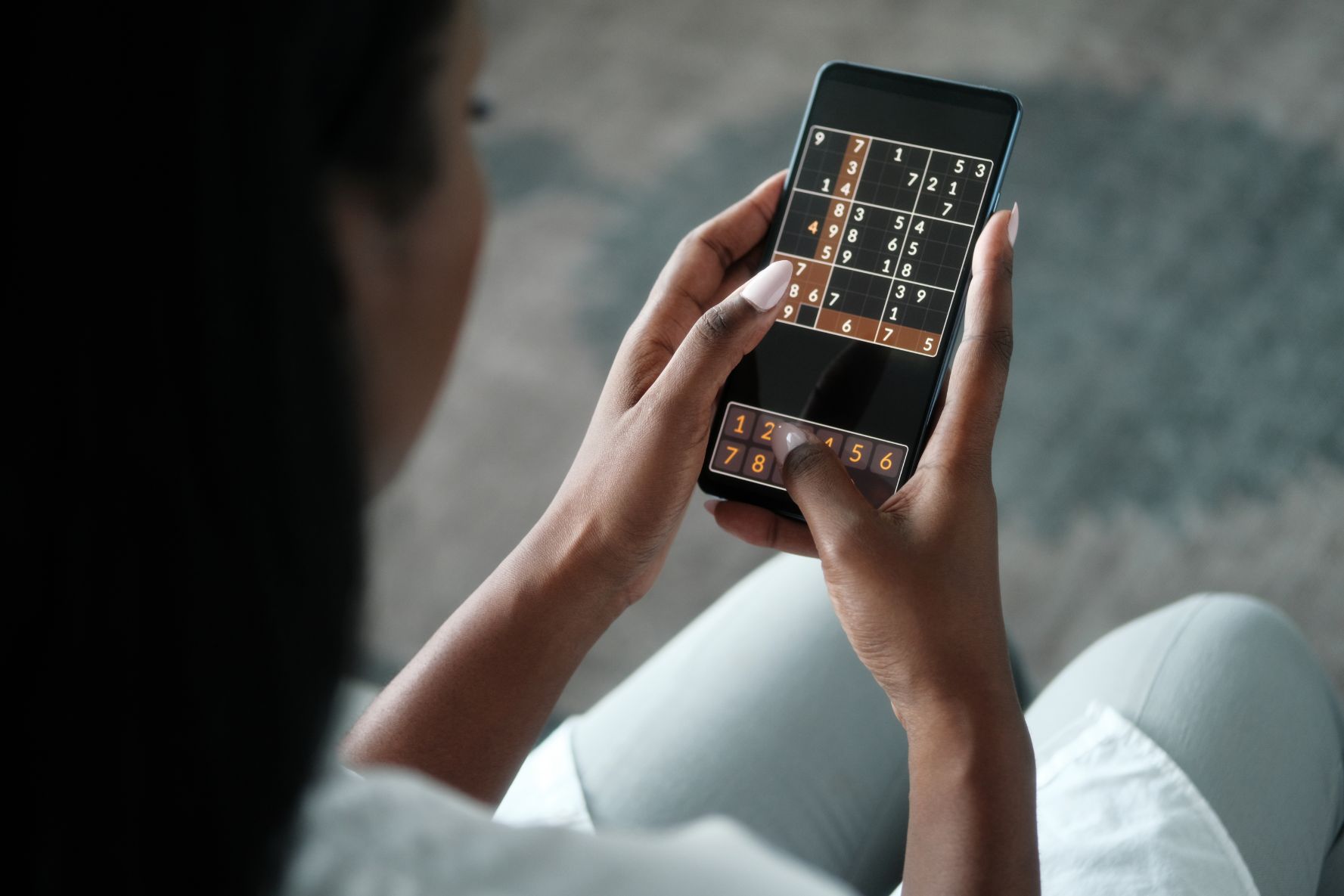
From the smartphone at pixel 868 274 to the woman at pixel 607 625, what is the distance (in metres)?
0.03

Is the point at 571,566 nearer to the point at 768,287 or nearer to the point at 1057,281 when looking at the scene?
the point at 768,287

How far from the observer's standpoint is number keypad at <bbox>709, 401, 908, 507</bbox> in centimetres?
67

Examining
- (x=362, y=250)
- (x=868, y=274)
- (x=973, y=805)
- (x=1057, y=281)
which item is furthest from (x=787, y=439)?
(x=1057, y=281)

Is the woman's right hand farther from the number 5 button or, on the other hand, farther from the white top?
the white top

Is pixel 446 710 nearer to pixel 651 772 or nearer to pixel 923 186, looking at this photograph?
pixel 651 772

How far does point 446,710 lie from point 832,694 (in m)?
0.25

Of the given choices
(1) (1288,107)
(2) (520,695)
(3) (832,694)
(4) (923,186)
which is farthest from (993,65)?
(2) (520,695)

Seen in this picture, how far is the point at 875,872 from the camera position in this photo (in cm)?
66

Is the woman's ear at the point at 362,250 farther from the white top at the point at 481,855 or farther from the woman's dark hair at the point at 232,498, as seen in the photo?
the white top at the point at 481,855

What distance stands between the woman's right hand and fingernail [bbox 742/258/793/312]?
0.28 ft

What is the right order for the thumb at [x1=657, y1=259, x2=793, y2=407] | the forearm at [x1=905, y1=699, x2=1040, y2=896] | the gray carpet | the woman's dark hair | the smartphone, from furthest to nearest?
the gray carpet, the smartphone, the thumb at [x1=657, y1=259, x2=793, y2=407], the forearm at [x1=905, y1=699, x2=1040, y2=896], the woman's dark hair

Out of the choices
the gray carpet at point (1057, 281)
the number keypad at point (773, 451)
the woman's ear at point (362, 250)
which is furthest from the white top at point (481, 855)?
the gray carpet at point (1057, 281)

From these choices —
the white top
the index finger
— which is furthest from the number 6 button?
the white top

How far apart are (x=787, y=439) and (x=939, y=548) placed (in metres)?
0.16
